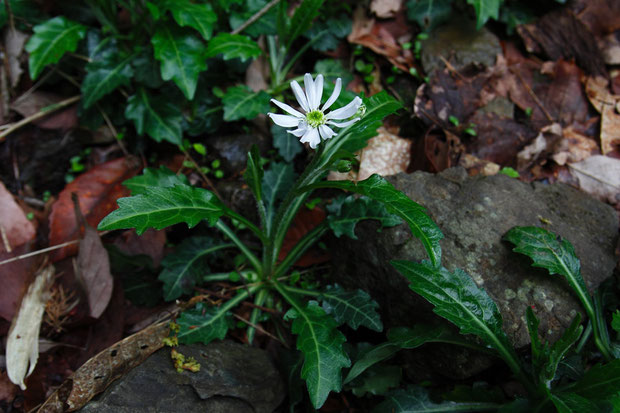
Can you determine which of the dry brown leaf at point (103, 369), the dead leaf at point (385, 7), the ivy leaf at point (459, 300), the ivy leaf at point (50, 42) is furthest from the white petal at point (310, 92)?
the dead leaf at point (385, 7)

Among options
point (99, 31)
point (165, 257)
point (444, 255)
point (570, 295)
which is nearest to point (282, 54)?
point (99, 31)

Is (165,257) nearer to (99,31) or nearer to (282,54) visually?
(282,54)

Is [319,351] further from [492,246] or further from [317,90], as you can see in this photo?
[317,90]

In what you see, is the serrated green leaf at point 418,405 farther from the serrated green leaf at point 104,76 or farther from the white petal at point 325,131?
the serrated green leaf at point 104,76

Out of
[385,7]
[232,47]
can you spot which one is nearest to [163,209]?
[232,47]

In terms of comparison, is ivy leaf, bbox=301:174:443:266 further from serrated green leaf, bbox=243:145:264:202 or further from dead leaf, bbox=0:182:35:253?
dead leaf, bbox=0:182:35:253

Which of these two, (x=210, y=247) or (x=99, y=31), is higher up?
(x=99, y=31)

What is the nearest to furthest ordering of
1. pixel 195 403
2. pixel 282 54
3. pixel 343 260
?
pixel 195 403
pixel 343 260
pixel 282 54
